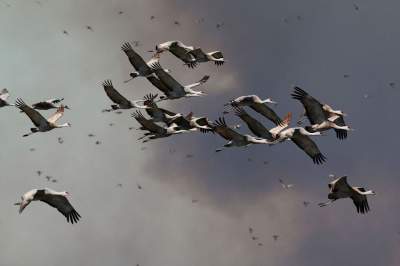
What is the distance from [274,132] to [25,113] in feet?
67.8

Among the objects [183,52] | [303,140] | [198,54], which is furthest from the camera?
[183,52]

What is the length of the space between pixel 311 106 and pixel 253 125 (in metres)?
5.02

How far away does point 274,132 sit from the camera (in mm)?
97750

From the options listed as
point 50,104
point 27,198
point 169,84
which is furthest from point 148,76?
point 27,198

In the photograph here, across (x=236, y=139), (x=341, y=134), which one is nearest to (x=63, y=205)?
(x=236, y=139)

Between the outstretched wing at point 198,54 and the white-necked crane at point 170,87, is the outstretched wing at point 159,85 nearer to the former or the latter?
the white-necked crane at point 170,87

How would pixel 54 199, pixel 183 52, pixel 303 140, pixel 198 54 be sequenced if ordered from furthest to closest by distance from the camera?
pixel 183 52
pixel 198 54
pixel 303 140
pixel 54 199

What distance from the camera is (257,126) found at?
98562 millimetres

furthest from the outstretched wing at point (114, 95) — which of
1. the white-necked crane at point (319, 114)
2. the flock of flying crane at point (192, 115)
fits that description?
the white-necked crane at point (319, 114)

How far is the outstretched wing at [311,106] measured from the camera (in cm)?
9725

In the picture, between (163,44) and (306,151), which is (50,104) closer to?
(163,44)

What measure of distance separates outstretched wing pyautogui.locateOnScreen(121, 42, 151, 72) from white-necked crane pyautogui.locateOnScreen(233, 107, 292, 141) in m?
8.62

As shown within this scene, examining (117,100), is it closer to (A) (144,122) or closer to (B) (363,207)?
(A) (144,122)

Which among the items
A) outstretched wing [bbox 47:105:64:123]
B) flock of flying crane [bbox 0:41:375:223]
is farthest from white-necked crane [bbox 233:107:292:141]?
outstretched wing [bbox 47:105:64:123]
